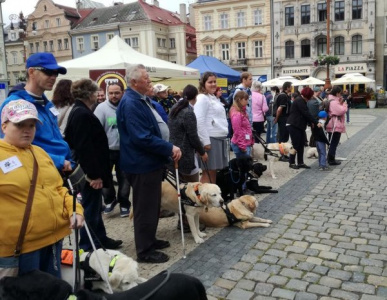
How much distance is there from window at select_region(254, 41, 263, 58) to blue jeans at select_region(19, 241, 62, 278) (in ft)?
153

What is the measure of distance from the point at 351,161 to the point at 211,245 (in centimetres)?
650

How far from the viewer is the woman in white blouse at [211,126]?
580 cm

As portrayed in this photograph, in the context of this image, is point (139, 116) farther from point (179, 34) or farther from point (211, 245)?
point (179, 34)

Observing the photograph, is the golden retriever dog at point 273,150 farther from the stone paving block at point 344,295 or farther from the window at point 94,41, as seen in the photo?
the window at point 94,41

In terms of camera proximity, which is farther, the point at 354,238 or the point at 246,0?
the point at 246,0

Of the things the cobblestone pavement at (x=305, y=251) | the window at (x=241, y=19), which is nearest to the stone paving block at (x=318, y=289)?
the cobblestone pavement at (x=305, y=251)

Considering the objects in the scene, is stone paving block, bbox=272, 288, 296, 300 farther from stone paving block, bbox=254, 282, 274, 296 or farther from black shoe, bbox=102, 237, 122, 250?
black shoe, bbox=102, 237, 122, 250

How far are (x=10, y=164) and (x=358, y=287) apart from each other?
320cm

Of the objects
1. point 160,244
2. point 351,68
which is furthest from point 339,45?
point 160,244

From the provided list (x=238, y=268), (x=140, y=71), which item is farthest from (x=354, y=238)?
(x=140, y=71)

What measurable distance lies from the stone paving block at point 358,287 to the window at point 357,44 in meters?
43.4

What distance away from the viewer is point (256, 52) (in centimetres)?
4712

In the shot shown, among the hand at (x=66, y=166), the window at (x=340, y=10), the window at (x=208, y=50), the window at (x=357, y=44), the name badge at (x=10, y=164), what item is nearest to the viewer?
the name badge at (x=10, y=164)

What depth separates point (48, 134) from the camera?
3191 millimetres
